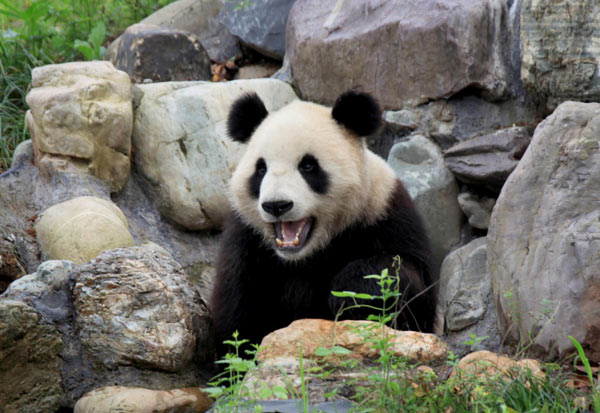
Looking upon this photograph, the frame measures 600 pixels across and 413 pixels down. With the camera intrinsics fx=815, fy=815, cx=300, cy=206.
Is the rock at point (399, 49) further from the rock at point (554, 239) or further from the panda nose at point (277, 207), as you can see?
the panda nose at point (277, 207)

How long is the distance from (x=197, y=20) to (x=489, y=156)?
3656mm

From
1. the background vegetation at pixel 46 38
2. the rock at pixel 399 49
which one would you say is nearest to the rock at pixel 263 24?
the rock at pixel 399 49

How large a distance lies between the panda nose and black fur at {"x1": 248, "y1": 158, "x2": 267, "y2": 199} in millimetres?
327

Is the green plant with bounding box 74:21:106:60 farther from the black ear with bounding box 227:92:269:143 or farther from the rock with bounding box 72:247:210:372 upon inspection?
the rock with bounding box 72:247:210:372

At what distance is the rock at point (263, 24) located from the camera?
7.48 metres

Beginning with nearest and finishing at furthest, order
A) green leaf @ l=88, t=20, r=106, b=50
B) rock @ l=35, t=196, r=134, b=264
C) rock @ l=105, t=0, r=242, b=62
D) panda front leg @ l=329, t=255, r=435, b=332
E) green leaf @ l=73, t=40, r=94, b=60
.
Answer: panda front leg @ l=329, t=255, r=435, b=332 → rock @ l=35, t=196, r=134, b=264 → green leaf @ l=73, t=40, r=94, b=60 → green leaf @ l=88, t=20, r=106, b=50 → rock @ l=105, t=0, r=242, b=62

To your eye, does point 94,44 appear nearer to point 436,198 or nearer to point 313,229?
point 436,198

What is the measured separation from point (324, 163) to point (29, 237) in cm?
250

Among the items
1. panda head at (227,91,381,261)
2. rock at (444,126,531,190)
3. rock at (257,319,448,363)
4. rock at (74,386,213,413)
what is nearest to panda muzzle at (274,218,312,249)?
panda head at (227,91,381,261)

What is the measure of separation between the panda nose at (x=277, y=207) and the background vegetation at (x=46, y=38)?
3702 millimetres

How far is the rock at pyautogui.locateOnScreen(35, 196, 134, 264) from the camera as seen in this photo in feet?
17.6

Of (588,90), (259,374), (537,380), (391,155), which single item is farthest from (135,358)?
(588,90)

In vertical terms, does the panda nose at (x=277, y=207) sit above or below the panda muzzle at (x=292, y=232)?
above

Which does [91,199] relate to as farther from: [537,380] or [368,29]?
[537,380]
